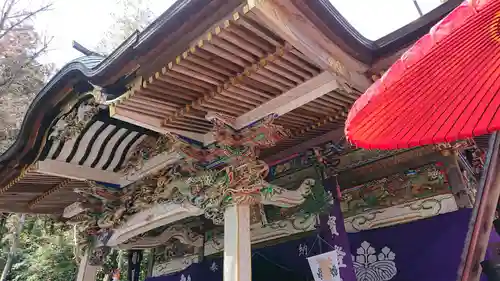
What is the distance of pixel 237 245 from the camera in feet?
10.9

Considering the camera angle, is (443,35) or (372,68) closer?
(443,35)

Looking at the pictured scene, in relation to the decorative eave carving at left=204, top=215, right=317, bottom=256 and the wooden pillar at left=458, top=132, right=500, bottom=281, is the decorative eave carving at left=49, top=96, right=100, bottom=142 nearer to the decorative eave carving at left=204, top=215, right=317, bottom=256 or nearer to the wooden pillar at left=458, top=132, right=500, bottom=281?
the decorative eave carving at left=204, top=215, right=317, bottom=256

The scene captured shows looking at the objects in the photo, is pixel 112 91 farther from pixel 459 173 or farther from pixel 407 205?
pixel 459 173

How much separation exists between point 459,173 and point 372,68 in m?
1.73

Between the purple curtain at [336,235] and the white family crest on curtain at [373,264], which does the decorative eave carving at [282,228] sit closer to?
the purple curtain at [336,235]

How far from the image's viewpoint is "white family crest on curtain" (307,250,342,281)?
3752 mm

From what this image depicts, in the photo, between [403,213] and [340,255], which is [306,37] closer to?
[340,255]

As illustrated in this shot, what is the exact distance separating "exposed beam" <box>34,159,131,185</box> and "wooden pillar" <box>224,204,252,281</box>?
236cm

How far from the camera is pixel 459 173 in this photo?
3.99 metres

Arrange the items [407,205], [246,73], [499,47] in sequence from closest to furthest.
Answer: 1. [499,47]
2. [246,73]
3. [407,205]

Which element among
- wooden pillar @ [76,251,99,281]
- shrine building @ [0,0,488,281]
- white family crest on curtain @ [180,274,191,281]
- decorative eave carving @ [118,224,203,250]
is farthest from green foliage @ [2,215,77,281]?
shrine building @ [0,0,488,281]

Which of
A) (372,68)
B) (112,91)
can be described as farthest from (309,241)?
(112,91)

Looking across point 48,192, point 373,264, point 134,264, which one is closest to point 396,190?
point 373,264

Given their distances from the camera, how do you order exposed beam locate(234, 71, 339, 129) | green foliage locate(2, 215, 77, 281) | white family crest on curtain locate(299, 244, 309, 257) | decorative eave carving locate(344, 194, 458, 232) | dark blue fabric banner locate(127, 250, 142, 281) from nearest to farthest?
exposed beam locate(234, 71, 339, 129), decorative eave carving locate(344, 194, 458, 232), white family crest on curtain locate(299, 244, 309, 257), dark blue fabric banner locate(127, 250, 142, 281), green foliage locate(2, 215, 77, 281)
